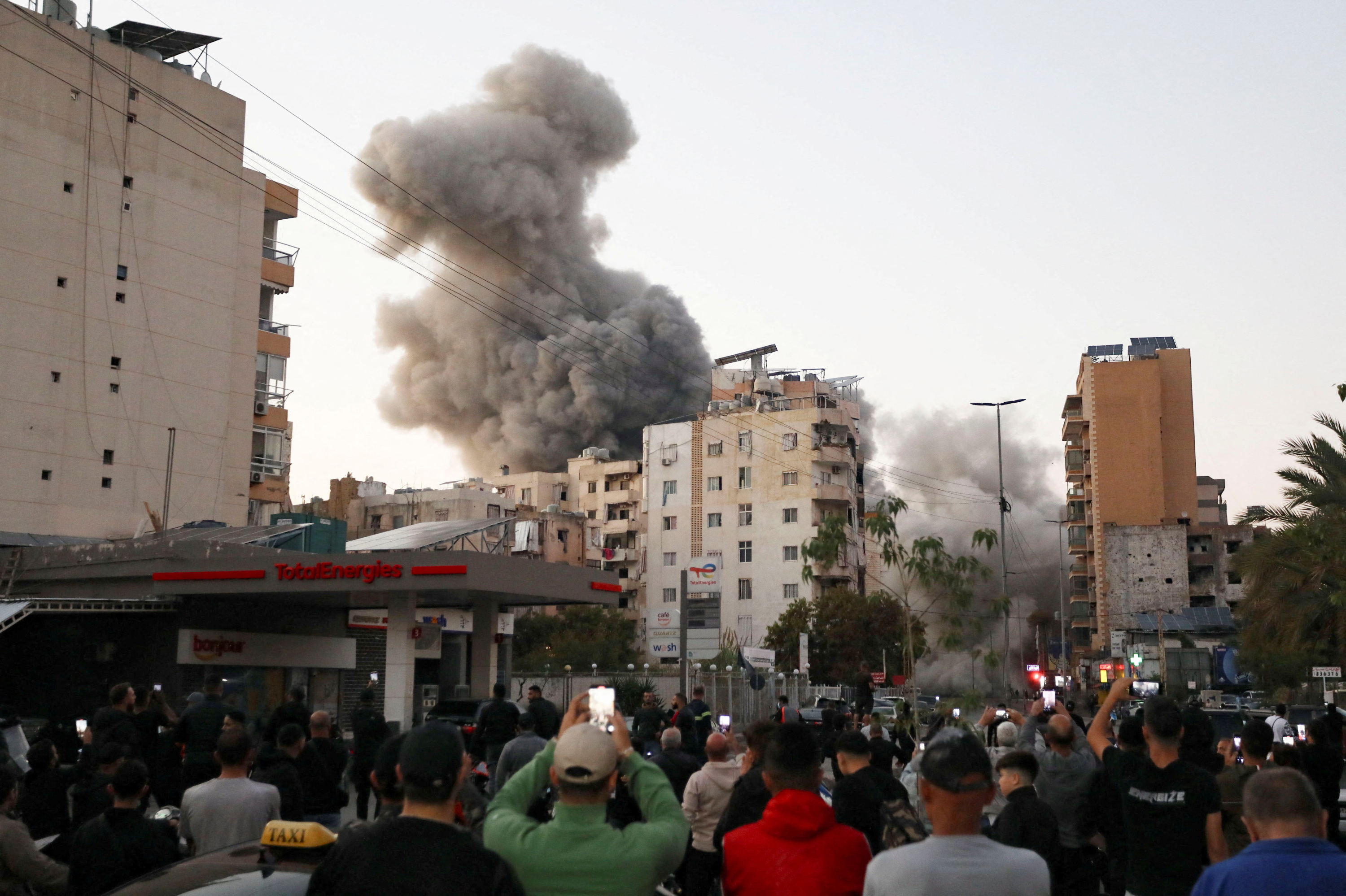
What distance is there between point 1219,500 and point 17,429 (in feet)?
248

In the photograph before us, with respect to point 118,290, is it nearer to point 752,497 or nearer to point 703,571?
point 703,571

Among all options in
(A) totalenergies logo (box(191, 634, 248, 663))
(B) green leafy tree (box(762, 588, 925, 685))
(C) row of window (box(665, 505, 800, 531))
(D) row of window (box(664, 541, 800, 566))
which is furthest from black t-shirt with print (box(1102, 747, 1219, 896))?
→ (C) row of window (box(665, 505, 800, 531))

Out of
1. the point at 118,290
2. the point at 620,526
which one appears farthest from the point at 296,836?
the point at 620,526

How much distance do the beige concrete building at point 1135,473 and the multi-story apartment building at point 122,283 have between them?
4641 centimetres

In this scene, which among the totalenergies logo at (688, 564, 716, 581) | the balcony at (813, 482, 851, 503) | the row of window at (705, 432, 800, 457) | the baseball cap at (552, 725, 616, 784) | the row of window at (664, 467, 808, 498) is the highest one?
the row of window at (705, 432, 800, 457)

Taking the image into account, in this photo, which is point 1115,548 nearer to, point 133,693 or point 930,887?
point 133,693

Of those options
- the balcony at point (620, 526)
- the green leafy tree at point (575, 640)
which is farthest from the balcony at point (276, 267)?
the balcony at point (620, 526)

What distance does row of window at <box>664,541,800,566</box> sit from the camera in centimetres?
8119

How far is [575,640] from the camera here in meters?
65.9

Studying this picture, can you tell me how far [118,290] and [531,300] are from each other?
5978 cm

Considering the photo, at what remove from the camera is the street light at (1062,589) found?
2584 inches

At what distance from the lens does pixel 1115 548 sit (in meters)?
73.7

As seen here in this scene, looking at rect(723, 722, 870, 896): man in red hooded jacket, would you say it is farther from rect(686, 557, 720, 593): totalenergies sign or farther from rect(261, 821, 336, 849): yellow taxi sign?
rect(686, 557, 720, 593): totalenergies sign

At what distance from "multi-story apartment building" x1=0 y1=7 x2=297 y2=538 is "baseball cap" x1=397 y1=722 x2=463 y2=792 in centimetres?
4481
